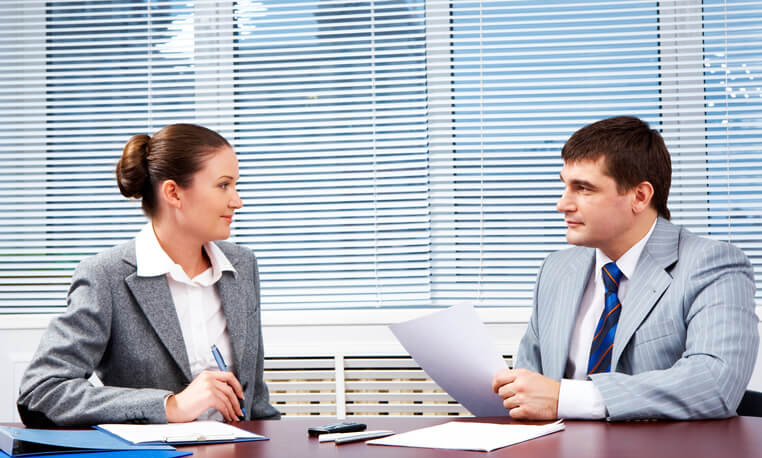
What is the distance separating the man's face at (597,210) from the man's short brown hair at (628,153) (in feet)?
0.07

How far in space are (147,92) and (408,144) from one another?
43.4 inches

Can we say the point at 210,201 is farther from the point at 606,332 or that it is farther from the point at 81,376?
the point at 606,332

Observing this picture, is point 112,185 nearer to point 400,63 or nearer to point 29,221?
point 29,221

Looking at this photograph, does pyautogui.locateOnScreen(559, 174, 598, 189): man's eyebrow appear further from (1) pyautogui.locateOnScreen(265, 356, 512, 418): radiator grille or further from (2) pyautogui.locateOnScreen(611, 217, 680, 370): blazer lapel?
(1) pyautogui.locateOnScreen(265, 356, 512, 418): radiator grille

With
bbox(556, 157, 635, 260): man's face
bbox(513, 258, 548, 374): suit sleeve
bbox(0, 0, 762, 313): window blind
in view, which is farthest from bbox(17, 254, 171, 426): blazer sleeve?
bbox(0, 0, 762, 313): window blind

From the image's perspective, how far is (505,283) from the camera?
2.87 meters

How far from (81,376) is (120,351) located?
122 mm

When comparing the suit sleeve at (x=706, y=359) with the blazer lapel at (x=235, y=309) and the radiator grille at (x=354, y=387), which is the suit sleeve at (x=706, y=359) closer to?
the blazer lapel at (x=235, y=309)

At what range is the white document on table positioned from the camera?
3.89 feet

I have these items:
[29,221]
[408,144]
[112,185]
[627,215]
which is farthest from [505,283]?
[29,221]

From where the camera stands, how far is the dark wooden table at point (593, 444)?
112 cm

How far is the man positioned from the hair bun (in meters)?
1.04

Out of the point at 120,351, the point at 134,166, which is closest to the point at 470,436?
the point at 120,351

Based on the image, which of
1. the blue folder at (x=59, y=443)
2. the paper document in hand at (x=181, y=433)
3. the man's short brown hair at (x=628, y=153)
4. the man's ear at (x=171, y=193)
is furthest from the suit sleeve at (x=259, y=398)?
the man's short brown hair at (x=628, y=153)
